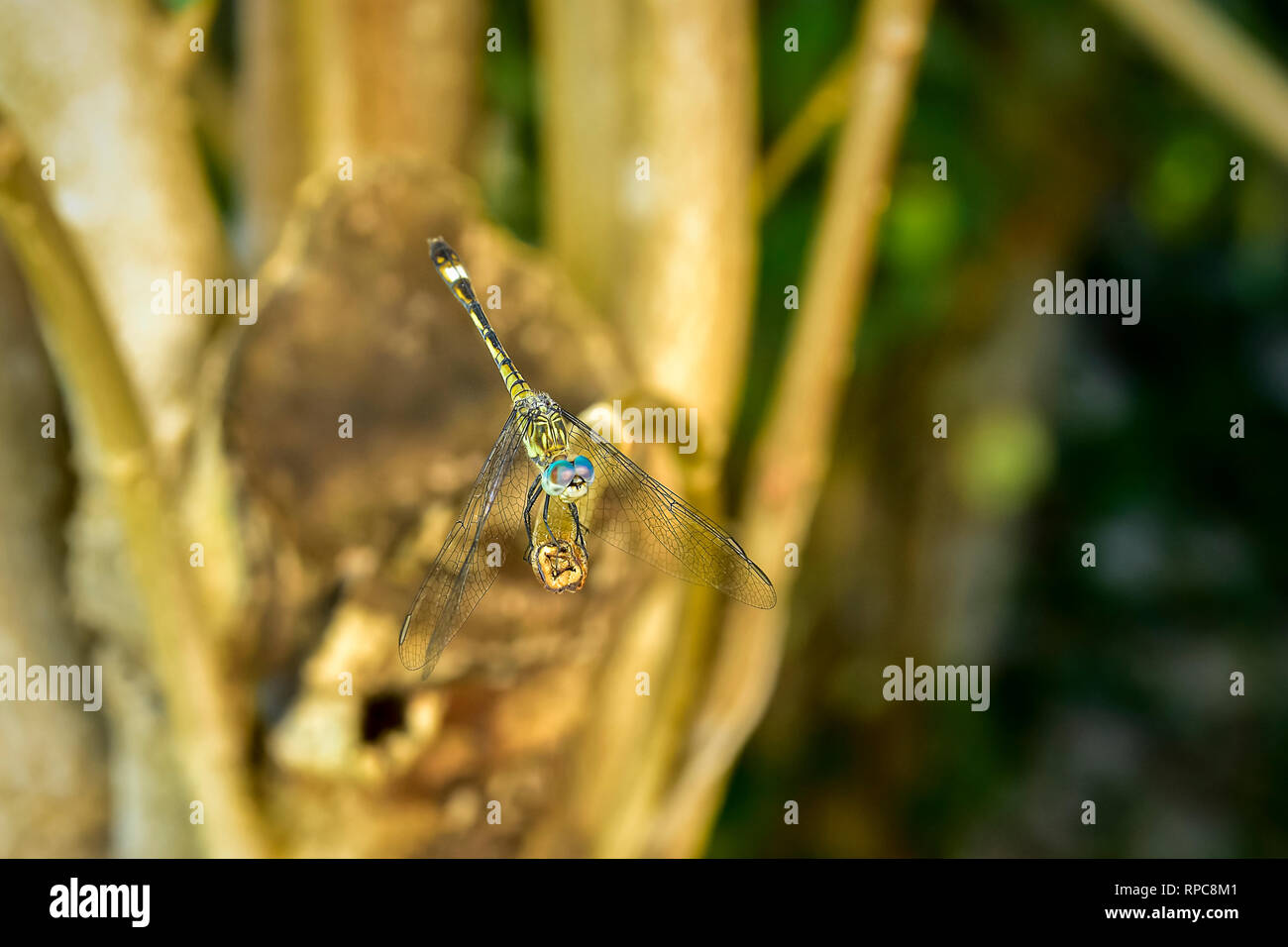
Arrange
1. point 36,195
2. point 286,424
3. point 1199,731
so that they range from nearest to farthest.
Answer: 1. point 36,195
2. point 286,424
3. point 1199,731

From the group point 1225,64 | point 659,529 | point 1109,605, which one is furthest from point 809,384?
point 1109,605

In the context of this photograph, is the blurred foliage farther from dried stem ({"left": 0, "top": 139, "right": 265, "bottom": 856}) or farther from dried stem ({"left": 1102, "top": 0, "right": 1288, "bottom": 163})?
dried stem ({"left": 0, "top": 139, "right": 265, "bottom": 856})

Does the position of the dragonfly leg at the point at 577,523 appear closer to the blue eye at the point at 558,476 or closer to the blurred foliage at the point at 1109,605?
the blue eye at the point at 558,476

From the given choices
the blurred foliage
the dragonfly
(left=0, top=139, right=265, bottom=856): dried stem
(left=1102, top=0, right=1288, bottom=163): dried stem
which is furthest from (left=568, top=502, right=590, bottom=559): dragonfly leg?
the blurred foliage

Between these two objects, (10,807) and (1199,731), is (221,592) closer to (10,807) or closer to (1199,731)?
(10,807)

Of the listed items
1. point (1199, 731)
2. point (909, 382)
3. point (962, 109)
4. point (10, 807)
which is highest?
point (962, 109)

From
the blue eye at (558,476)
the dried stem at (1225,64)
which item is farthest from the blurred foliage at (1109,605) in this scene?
the blue eye at (558,476)
